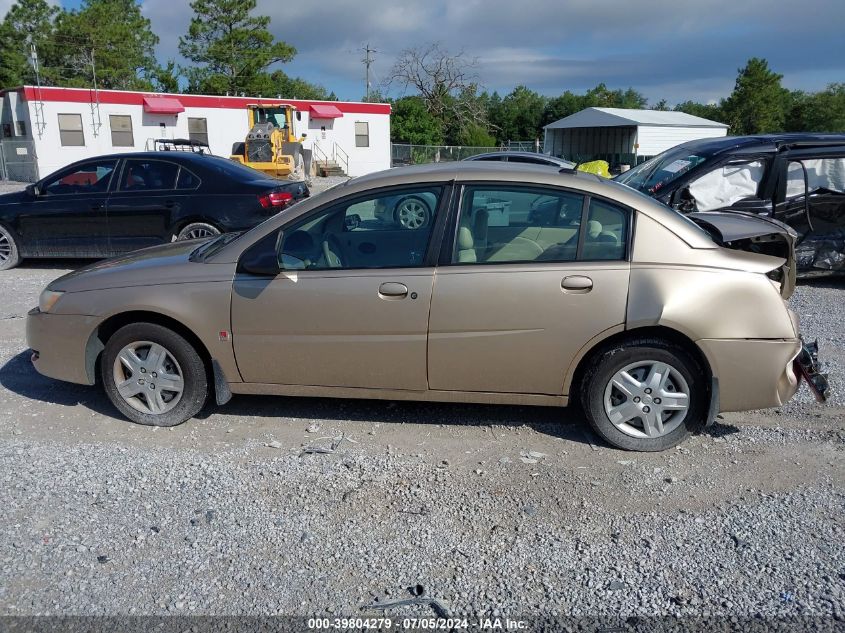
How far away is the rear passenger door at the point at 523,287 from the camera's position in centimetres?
401

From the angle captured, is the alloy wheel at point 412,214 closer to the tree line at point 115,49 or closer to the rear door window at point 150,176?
the rear door window at point 150,176

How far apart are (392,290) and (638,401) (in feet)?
5.25

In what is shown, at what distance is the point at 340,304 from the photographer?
4.16 metres

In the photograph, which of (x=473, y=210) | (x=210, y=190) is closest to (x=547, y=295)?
(x=473, y=210)

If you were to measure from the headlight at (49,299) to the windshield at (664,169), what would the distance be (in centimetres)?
580

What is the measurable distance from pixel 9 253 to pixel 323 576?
842cm

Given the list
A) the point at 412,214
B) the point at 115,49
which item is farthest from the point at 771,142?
the point at 115,49

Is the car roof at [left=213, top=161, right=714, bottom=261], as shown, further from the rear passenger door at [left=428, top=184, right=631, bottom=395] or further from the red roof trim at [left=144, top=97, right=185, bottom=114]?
the red roof trim at [left=144, top=97, right=185, bottom=114]

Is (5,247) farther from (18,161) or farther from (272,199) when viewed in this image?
(18,161)

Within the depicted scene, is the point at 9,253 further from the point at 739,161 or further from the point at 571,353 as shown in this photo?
the point at 739,161

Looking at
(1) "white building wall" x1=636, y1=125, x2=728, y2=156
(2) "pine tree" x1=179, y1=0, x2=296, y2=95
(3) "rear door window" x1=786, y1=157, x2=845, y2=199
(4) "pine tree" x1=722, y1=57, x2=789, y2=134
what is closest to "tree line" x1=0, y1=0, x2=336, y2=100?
(2) "pine tree" x1=179, y1=0, x2=296, y2=95

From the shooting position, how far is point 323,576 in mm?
3062

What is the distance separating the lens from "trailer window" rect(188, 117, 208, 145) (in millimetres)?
33750

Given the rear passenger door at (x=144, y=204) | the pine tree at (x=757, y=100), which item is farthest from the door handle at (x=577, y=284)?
the pine tree at (x=757, y=100)
